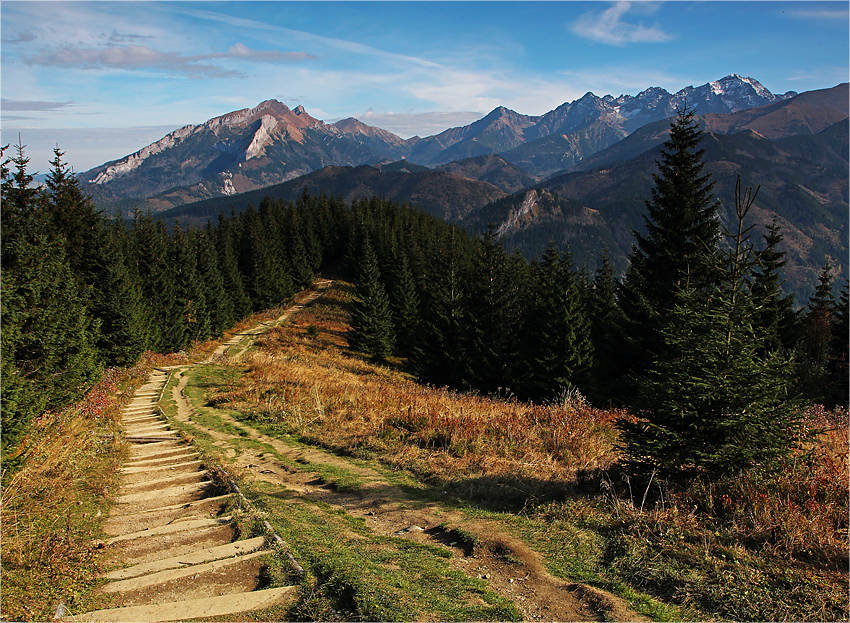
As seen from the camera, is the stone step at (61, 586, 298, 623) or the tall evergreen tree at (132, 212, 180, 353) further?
the tall evergreen tree at (132, 212, 180, 353)

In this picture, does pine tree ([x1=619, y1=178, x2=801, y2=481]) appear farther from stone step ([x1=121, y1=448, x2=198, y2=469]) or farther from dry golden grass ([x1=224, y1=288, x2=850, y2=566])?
stone step ([x1=121, y1=448, x2=198, y2=469])

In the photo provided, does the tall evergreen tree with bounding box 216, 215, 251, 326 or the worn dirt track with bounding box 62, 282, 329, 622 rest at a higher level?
the tall evergreen tree with bounding box 216, 215, 251, 326

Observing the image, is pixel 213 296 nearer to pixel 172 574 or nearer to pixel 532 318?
pixel 532 318

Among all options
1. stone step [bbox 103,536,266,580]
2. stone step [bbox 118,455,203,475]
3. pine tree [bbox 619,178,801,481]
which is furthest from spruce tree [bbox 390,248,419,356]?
stone step [bbox 103,536,266,580]

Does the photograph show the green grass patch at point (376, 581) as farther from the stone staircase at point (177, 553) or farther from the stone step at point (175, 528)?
the stone step at point (175, 528)

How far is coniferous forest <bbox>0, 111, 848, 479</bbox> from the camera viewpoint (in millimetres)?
Result: 7078

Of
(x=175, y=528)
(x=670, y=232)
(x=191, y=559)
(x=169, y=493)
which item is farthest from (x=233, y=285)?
(x=191, y=559)

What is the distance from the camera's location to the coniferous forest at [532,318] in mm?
7078

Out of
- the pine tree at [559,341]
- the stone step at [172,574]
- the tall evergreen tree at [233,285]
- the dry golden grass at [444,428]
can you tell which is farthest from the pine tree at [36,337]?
the tall evergreen tree at [233,285]

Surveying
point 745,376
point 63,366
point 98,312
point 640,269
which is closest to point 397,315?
point 98,312

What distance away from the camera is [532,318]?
30844 mm

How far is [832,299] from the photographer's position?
43531 millimetres

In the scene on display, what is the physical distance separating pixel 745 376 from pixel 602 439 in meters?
4.52

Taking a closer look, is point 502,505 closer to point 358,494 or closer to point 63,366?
point 358,494
